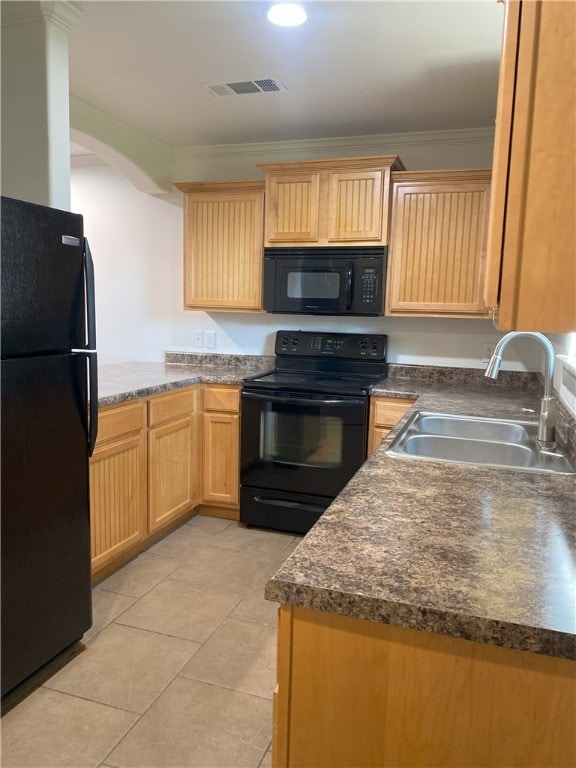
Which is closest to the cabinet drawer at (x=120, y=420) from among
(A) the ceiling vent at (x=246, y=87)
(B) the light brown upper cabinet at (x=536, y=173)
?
(A) the ceiling vent at (x=246, y=87)

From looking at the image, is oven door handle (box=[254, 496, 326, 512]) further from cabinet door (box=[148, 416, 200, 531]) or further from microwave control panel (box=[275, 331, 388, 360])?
microwave control panel (box=[275, 331, 388, 360])

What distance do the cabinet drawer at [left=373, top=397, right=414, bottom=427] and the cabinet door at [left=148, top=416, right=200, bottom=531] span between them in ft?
3.66

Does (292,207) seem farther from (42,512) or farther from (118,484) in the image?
(42,512)

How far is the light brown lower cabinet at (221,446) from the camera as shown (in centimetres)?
337

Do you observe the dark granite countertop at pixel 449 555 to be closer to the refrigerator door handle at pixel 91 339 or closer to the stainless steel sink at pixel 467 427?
the stainless steel sink at pixel 467 427

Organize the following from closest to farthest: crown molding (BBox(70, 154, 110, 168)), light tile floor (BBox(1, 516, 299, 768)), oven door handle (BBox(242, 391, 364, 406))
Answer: light tile floor (BBox(1, 516, 299, 768)) → oven door handle (BBox(242, 391, 364, 406)) → crown molding (BBox(70, 154, 110, 168))

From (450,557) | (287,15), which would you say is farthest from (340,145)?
(450,557)

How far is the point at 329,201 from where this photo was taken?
322 centimetres

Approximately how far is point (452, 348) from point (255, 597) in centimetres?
192

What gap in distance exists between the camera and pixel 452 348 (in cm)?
346

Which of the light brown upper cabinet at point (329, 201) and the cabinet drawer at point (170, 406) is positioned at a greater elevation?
the light brown upper cabinet at point (329, 201)

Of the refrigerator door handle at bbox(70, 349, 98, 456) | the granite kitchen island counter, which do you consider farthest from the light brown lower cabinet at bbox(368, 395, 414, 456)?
the refrigerator door handle at bbox(70, 349, 98, 456)

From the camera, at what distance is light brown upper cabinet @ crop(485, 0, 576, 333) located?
75 centimetres

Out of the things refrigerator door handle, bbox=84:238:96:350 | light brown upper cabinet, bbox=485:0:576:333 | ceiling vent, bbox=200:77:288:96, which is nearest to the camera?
light brown upper cabinet, bbox=485:0:576:333
